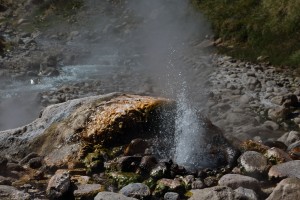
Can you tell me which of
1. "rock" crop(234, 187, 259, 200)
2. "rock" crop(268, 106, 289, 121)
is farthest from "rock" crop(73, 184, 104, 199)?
"rock" crop(268, 106, 289, 121)

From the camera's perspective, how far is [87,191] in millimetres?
8625

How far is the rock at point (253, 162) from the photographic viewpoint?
30.9 ft

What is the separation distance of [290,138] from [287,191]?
420cm

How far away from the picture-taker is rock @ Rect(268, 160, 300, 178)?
896 centimetres

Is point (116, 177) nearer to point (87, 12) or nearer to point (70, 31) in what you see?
point (70, 31)

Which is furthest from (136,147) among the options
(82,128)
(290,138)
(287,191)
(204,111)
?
(204,111)

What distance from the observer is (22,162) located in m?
10.5

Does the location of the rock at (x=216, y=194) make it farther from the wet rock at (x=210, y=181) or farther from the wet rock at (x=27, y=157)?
the wet rock at (x=27, y=157)

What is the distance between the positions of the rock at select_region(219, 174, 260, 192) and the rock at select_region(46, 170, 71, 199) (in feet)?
8.47

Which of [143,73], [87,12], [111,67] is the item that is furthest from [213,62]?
[87,12]

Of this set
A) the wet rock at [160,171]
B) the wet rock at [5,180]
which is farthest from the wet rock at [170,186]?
the wet rock at [5,180]

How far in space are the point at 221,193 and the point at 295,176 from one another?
173 centimetres

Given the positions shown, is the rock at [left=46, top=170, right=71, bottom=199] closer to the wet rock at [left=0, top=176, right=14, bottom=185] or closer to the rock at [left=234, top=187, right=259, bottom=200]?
the wet rock at [left=0, top=176, right=14, bottom=185]

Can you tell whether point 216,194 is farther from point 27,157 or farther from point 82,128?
point 27,157
